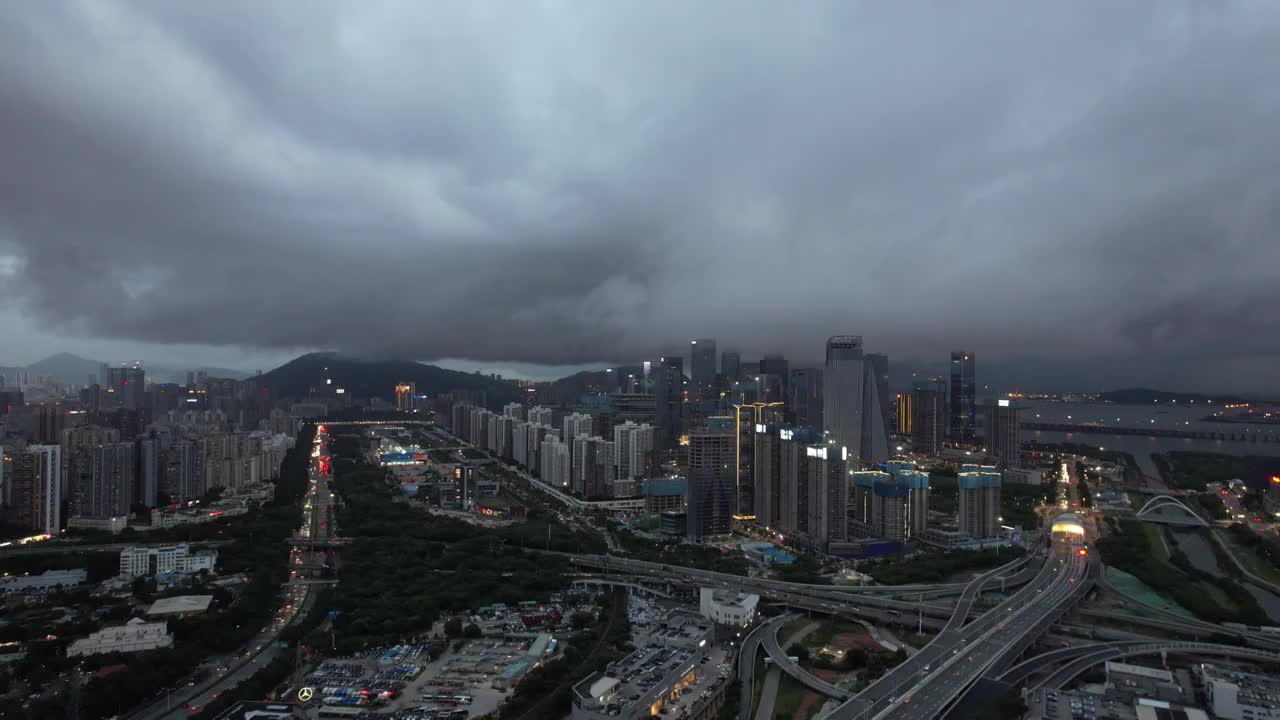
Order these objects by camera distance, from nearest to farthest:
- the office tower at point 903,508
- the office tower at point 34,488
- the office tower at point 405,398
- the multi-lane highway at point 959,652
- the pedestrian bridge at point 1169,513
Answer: the multi-lane highway at point 959,652, the office tower at point 903,508, the office tower at point 34,488, the pedestrian bridge at point 1169,513, the office tower at point 405,398

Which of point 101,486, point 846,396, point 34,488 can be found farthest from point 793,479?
point 34,488

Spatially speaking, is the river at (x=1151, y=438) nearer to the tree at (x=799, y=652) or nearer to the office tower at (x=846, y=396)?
the office tower at (x=846, y=396)

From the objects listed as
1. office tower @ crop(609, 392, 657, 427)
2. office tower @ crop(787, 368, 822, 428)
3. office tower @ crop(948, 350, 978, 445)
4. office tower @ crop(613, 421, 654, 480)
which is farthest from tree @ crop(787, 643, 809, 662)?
office tower @ crop(948, 350, 978, 445)

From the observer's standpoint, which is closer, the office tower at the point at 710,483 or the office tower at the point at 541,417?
the office tower at the point at 710,483

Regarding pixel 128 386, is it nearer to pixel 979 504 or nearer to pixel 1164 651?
pixel 979 504

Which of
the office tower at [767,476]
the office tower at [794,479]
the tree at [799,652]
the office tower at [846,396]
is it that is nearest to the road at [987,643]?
the tree at [799,652]
